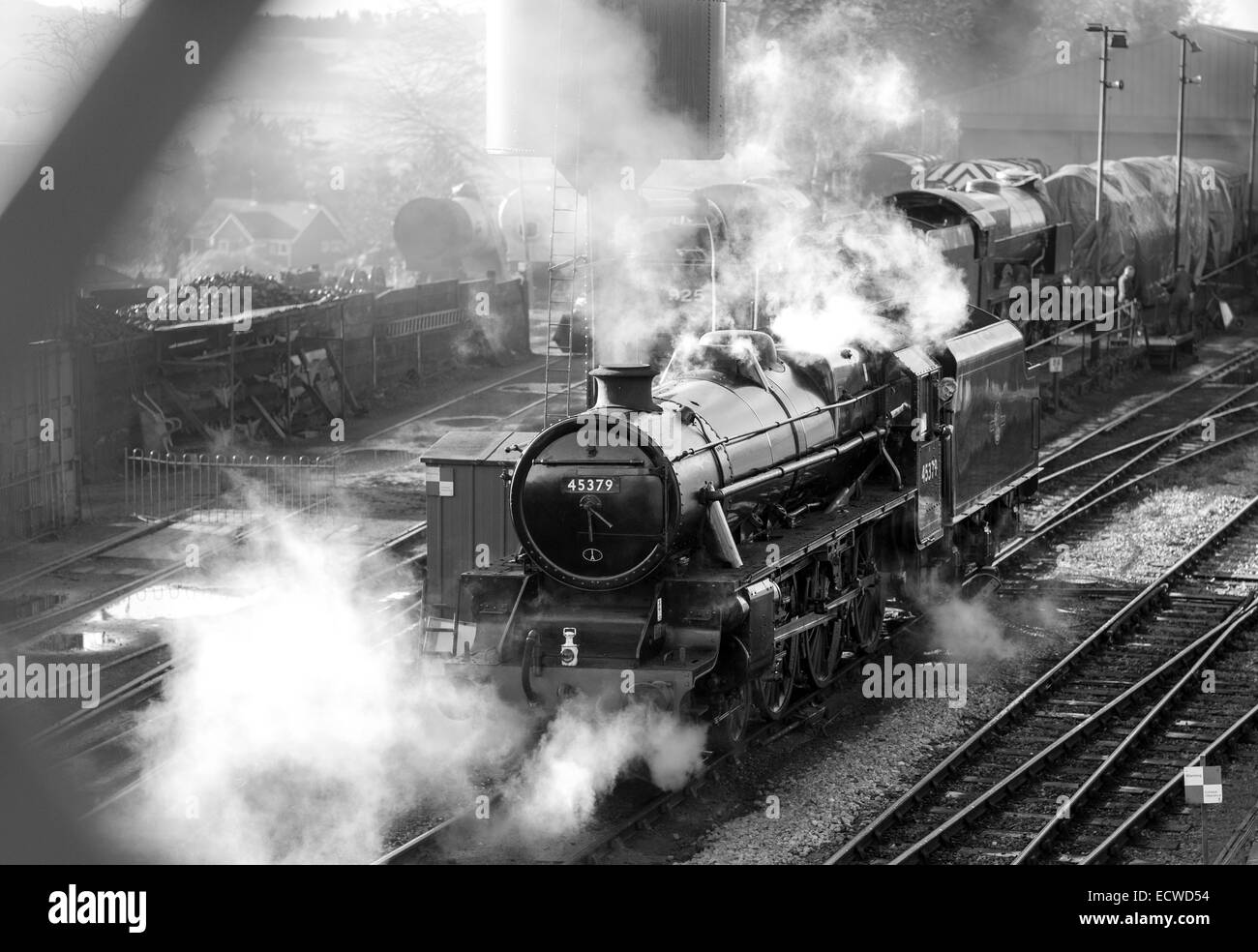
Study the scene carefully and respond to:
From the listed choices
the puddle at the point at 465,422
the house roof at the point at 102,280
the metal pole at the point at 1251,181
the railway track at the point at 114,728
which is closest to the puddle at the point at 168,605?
the railway track at the point at 114,728

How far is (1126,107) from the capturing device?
4672cm

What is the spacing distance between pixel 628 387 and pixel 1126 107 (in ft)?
130

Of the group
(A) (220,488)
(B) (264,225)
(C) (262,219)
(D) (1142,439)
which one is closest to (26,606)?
(A) (220,488)

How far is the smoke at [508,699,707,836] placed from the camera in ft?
34.4

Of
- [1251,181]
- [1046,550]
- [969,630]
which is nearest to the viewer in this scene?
[969,630]

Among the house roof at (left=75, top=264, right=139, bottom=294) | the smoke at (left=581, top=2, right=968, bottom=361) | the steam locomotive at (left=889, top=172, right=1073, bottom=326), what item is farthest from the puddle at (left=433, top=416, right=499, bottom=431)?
the steam locomotive at (left=889, top=172, right=1073, bottom=326)

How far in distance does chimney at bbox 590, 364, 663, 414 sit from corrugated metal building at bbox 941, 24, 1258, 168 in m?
35.5

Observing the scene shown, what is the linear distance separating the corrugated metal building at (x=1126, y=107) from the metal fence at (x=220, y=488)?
94.8 ft

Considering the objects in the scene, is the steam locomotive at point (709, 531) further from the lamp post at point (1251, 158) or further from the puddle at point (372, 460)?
the lamp post at point (1251, 158)

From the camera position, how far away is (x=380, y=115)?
51438mm

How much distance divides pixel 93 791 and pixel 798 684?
17.4 ft

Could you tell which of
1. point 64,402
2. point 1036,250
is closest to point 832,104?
point 1036,250

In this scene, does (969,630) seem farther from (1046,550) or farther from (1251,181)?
(1251,181)

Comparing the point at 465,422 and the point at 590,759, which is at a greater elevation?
the point at 465,422
